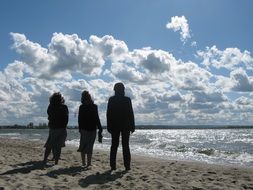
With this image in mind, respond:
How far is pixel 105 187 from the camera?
7473 mm

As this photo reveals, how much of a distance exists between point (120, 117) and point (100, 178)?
153 cm

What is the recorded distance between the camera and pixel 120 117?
30.7 ft

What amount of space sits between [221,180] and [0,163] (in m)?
5.18

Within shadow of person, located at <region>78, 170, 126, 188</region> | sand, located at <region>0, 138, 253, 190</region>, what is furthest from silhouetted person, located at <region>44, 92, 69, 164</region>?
shadow of person, located at <region>78, 170, 126, 188</region>

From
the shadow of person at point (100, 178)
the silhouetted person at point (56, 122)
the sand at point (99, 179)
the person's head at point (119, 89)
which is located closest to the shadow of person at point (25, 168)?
the sand at point (99, 179)

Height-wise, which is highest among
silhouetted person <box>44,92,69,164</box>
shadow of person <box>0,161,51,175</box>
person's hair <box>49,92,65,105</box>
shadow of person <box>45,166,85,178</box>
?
person's hair <box>49,92,65,105</box>

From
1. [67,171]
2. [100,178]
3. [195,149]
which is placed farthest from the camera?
[195,149]

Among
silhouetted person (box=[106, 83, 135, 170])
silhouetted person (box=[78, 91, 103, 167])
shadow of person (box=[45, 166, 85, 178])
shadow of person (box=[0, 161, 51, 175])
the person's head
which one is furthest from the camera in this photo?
silhouetted person (box=[78, 91, 103, 167])

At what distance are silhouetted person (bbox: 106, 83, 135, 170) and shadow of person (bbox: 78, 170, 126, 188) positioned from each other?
601mm

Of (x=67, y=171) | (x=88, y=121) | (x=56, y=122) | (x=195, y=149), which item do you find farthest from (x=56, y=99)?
(x=195, y=149)

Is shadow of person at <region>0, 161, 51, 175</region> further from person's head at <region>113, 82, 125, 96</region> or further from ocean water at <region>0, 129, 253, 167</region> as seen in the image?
ocean water at <region>0, 129, 253, 167</region>

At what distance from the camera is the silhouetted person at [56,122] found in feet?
34.1

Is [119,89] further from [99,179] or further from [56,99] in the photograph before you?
[99,179]

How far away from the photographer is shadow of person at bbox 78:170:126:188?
787 centimetres
